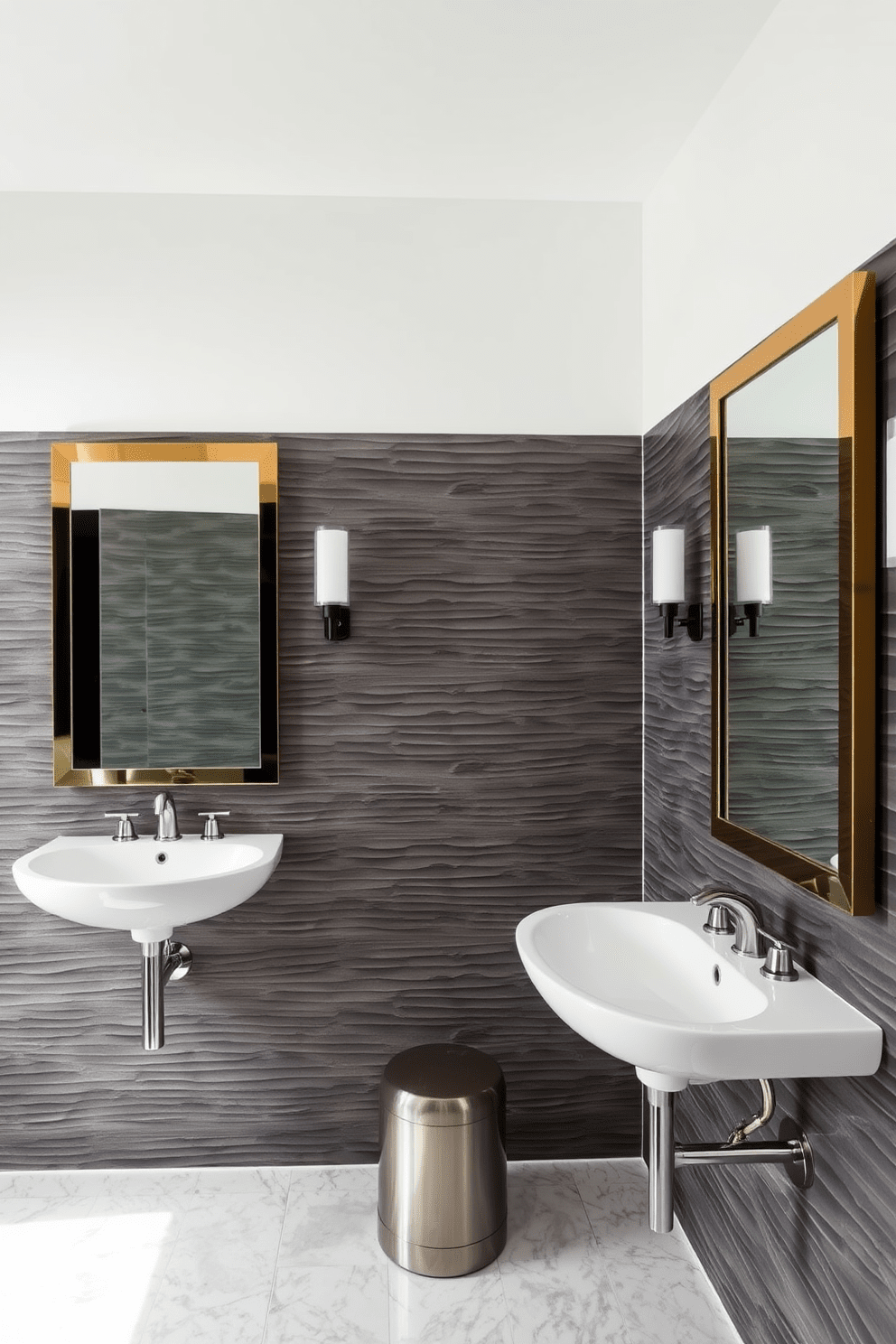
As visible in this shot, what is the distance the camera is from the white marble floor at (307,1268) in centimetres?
174

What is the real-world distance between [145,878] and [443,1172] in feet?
3.30

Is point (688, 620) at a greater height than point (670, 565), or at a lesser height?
lesser

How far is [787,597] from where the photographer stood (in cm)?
146

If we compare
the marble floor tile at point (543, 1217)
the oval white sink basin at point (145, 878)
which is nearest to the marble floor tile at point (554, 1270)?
the marble floor tile at point (543, 1217)

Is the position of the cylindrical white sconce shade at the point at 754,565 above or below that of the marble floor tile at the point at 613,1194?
above

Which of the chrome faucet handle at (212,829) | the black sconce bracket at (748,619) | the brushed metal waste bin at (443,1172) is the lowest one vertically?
the brushed metal waste bin at (443,1172)

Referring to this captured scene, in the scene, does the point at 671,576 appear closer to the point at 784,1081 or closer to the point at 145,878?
the point at 784,1081

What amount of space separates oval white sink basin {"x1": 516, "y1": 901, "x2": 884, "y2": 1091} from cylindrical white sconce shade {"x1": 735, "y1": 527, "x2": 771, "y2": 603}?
0.65 meters

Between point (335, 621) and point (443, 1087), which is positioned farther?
point (335, 621)

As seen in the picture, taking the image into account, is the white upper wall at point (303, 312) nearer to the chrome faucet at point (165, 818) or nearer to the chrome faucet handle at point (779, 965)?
the chrome faucet at point (165, 818)

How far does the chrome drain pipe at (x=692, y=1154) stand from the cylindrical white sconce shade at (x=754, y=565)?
906mm

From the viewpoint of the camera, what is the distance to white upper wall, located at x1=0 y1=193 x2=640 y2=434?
2.22m

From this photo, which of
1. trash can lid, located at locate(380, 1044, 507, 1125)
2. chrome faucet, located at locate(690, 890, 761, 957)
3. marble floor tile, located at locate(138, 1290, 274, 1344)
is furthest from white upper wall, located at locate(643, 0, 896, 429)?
marble floor tile, located at locate(138, 1290, 274, 1344)

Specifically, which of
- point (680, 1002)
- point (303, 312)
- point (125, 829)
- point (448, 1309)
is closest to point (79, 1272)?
point (448, 1309)
